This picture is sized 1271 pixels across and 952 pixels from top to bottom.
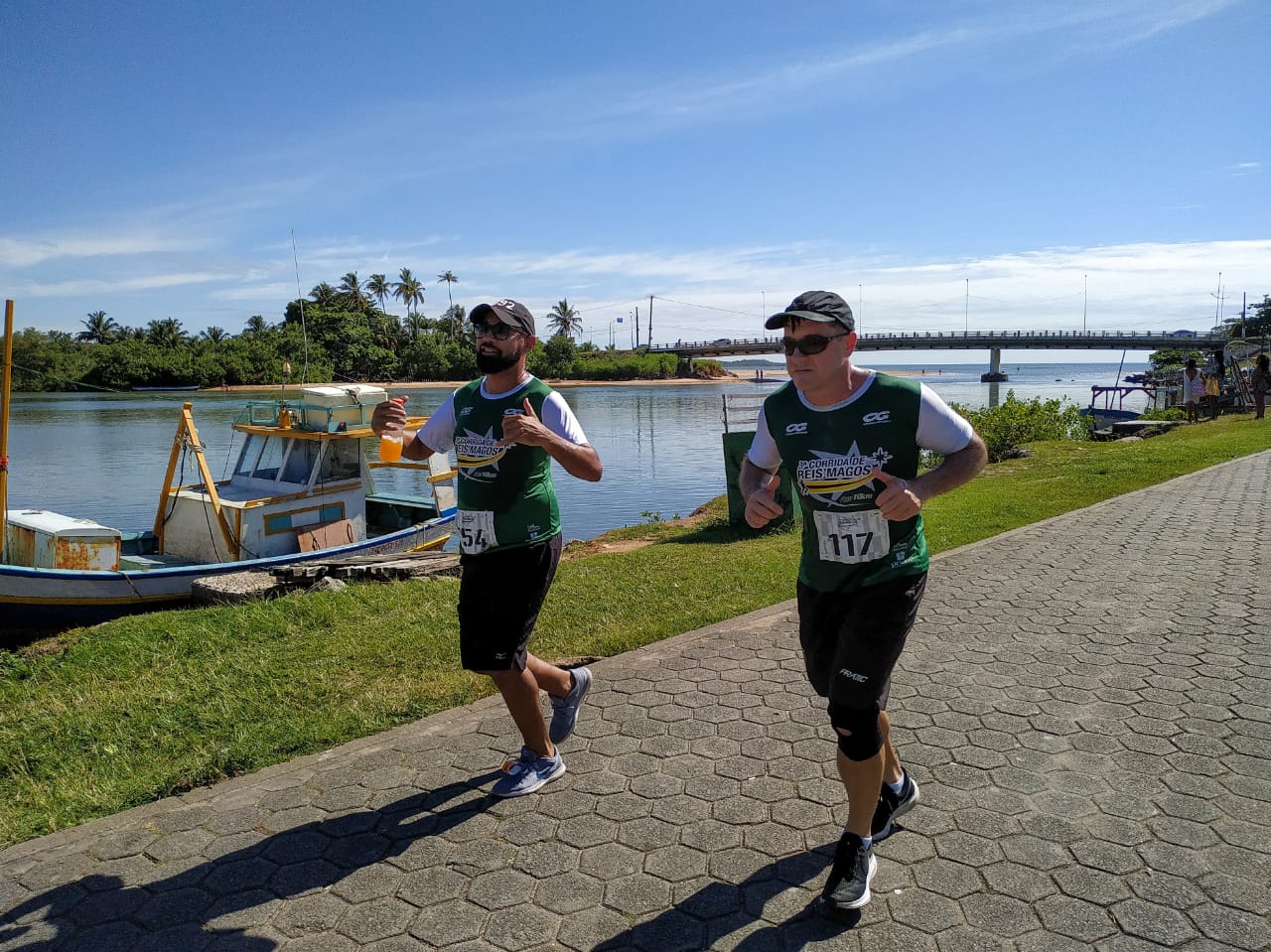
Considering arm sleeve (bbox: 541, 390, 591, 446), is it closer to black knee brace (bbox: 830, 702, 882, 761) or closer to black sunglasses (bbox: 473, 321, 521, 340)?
black sunglasses (bbox: 473, 321, 521, 340)

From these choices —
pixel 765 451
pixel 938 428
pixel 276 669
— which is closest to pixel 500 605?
pixel 765 451

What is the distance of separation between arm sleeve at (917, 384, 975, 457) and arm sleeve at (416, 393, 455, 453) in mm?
1975

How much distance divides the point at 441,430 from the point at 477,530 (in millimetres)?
528

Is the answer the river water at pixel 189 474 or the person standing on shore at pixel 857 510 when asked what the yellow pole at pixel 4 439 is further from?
the person standing on shore at pixel 857 510

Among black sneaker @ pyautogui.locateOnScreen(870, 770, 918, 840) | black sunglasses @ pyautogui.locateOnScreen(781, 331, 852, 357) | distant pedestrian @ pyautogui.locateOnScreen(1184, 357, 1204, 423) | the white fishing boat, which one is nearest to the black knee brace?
black sneaker @ pyautogui.locateOnScreen(870, 770, 918, 840)

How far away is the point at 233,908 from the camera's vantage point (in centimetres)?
313

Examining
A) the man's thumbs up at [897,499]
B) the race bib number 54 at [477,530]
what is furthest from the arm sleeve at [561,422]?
the man's thumbs up at [897,499]

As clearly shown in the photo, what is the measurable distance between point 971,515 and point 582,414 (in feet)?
145

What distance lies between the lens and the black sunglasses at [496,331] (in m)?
3.71

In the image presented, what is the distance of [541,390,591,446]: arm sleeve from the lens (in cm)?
363

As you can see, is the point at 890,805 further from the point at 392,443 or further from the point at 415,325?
the point at 415,325

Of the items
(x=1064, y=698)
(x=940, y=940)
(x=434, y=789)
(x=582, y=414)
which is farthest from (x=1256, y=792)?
(x=582, y=414)

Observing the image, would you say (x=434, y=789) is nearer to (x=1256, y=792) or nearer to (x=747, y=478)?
(x=747, y=478)

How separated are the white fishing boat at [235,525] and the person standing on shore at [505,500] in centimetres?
764
